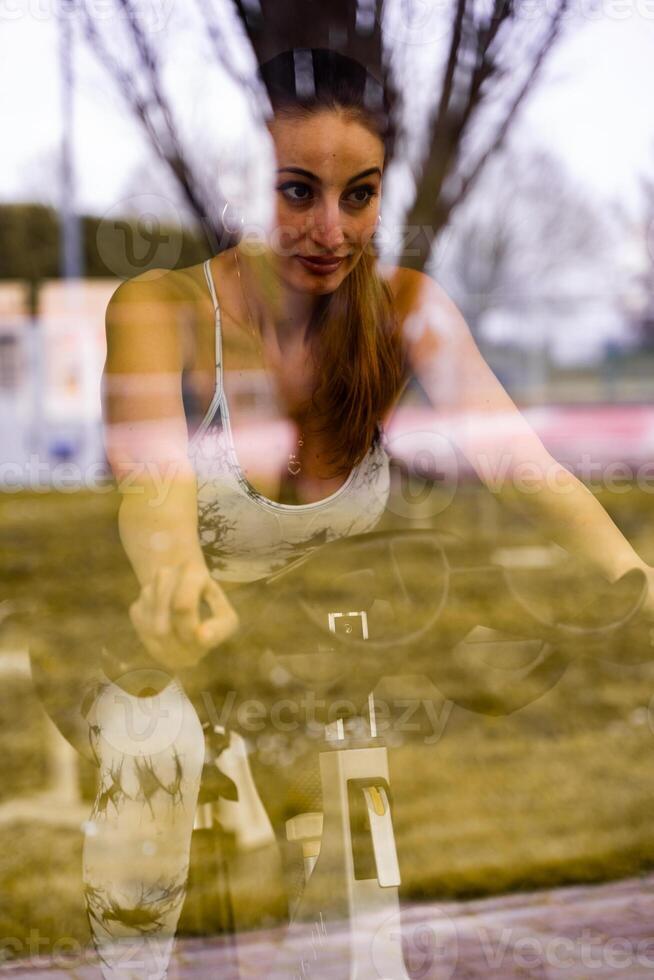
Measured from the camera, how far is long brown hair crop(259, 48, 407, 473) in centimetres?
123

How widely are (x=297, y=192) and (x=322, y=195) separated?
0.09ft

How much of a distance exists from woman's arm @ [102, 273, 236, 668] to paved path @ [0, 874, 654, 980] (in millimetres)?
858

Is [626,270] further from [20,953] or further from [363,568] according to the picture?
[20,953]

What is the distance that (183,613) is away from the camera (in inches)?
34.7

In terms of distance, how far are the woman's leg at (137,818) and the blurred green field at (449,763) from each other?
0.20 meters

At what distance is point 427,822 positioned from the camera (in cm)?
261

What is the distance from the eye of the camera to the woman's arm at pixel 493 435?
1.13 metres

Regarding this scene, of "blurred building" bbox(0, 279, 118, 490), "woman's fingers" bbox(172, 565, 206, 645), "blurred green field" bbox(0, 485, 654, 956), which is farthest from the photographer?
"blurred building" bbox(0, 279, 118, 490)

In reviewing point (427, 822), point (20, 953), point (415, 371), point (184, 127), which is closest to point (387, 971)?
point (415, 371)

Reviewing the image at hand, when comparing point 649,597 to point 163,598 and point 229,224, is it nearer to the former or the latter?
point 163,598
